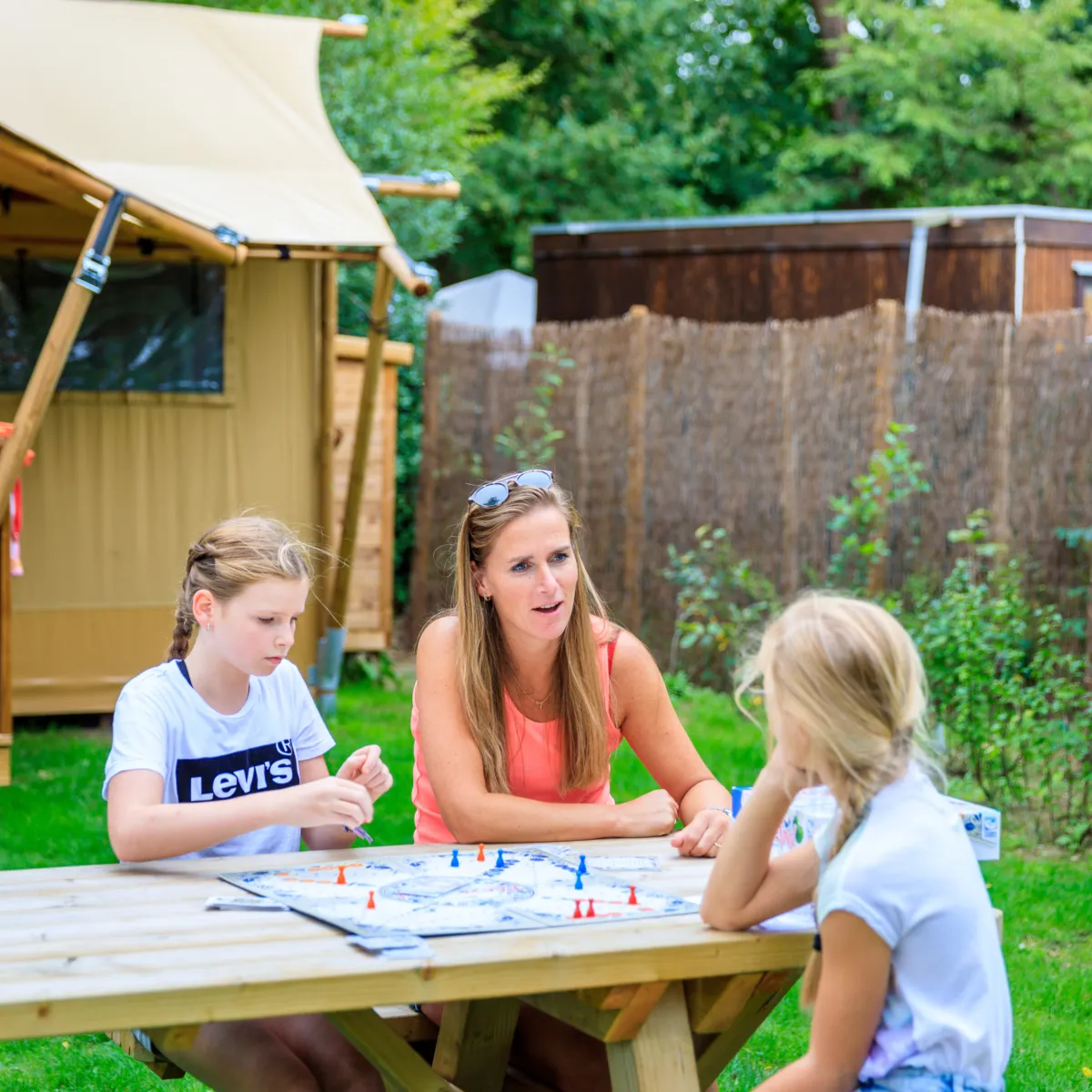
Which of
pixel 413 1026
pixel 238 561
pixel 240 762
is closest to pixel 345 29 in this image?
pixel 238 561

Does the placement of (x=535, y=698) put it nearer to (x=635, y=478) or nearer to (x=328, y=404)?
(x=328, y=404)

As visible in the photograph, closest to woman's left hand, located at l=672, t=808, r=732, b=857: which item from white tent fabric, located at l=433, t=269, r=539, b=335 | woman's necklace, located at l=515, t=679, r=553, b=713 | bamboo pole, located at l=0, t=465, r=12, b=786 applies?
woman's necklace, located at l=515, t=679, r=553, b=713

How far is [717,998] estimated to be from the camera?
7.07ft

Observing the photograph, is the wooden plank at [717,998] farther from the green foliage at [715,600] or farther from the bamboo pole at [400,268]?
the green foliage at [715,600]

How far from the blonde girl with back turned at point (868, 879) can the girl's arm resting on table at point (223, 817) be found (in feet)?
2.06

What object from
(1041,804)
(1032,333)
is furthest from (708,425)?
(1041,804)

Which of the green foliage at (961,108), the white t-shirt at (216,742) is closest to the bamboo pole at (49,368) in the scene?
the white t-shirt at (216,742)

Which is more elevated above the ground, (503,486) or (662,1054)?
(503,486)

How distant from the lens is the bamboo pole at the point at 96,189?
17.6ft

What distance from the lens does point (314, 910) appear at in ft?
7.05

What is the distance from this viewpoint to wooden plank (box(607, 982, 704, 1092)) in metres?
2.11

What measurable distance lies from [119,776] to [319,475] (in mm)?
5654

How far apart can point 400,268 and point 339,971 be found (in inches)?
207

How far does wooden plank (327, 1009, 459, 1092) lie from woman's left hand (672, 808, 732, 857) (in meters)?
0.55
